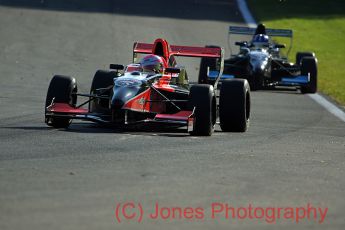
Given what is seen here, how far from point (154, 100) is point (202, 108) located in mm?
989

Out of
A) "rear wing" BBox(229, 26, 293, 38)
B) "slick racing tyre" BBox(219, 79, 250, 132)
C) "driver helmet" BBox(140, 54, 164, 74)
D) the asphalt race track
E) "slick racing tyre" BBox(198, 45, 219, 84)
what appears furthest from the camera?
"rear wing" BBox(229, 26, 293, 38)

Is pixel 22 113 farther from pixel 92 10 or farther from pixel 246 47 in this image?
pixel 92 10

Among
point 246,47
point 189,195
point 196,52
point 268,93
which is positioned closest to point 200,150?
point 189,195

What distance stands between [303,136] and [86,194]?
6662 millimetres

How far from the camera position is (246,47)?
1000 inches

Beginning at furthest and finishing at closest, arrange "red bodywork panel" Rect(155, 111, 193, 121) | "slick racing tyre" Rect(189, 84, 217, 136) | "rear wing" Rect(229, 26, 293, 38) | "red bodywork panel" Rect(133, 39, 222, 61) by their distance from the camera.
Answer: "rear wing" Rect(229, 26, 293, 38), "red bodywork panel" Rect(133, 39, 222, 61), "slick racing tyre" Rect(189, 84, 217, 136), "red bodywork panel" Rect(155, 111, 193, 121)

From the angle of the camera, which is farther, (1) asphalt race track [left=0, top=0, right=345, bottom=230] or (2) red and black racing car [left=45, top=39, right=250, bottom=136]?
(2) red and black racing car [left=45, top=39, right=250, bottom=136]

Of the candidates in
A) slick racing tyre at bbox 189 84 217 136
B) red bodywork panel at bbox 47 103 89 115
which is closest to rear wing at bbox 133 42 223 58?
slick racing tyre at bbox 189 84 217 136

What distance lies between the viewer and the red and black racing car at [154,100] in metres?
14.0

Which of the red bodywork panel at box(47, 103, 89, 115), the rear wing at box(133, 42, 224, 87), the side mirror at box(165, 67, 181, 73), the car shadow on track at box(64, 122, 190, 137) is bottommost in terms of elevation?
the car shadow on track at box(64, 122, 190, 137)

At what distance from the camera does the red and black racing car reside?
1402 cm

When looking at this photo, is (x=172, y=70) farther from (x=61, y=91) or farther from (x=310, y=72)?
(x=310, y=72)

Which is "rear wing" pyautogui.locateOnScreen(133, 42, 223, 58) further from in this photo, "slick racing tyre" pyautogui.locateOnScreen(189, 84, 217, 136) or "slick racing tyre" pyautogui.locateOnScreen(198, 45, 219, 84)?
"slick racing tyre" pyautogui.locateOnScreen(198, 45, 219, 84)

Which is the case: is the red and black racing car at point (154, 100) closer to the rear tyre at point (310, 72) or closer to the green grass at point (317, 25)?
the rear tyre at point (310, 72)
